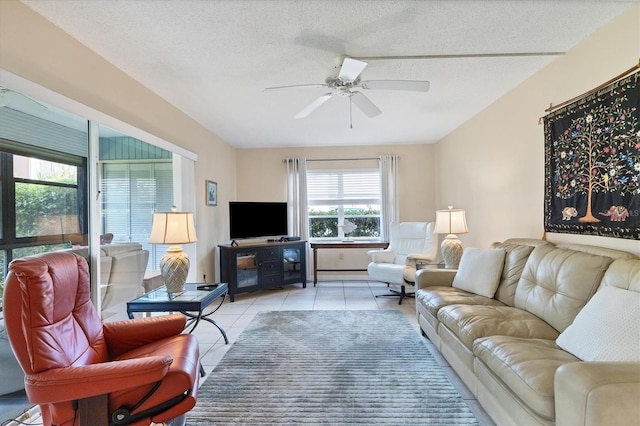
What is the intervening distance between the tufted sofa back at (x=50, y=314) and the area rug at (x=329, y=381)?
29.8 inches

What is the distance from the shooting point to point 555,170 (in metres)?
2.40

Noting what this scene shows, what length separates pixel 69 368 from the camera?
127cm

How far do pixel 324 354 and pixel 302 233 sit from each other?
2860 mm

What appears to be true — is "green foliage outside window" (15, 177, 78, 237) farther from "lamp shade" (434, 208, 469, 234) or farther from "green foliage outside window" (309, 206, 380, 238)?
"green foliage outside window" (309, 206, 380, 238)

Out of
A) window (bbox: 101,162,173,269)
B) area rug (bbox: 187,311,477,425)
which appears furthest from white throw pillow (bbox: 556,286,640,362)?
window (bbox: 101,162,173,269)

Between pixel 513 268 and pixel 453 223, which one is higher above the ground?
pixel 453 223

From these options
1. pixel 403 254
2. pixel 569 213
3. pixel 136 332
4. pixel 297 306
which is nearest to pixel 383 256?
pixel 403 254

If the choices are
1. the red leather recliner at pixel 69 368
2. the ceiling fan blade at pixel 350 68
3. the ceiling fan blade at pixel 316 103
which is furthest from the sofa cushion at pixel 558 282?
the red leather recliner at pixel 69 368

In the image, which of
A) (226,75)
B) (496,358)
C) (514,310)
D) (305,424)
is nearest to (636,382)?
(496,358)

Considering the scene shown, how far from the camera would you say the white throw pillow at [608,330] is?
4.28 feet

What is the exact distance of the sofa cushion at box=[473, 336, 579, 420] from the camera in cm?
125

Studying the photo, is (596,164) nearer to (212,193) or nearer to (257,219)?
(257,219)

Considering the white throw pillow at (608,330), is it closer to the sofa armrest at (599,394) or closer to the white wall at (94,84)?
the sofa armrest at (599,394)

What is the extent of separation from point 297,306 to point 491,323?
249cm
